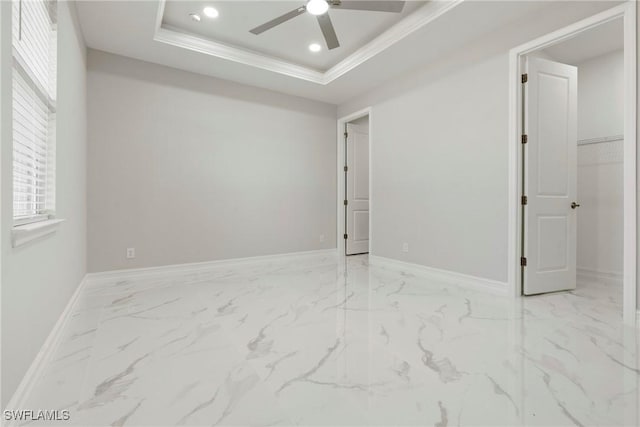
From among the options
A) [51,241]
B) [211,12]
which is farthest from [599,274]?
[51,241]

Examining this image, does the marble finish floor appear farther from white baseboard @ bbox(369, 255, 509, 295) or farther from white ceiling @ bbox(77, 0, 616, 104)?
white ceiling @ bbox(77, 0, 616, 104)

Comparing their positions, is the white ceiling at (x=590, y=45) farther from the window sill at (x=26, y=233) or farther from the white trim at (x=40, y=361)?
the white trim at (x=40, y=361)

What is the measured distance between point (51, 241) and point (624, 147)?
3.87 meters

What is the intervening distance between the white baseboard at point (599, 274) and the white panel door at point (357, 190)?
9.93ft

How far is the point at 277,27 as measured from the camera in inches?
128

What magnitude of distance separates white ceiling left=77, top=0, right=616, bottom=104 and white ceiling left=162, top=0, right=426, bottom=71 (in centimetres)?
7

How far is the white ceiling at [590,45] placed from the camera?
10.5 feet

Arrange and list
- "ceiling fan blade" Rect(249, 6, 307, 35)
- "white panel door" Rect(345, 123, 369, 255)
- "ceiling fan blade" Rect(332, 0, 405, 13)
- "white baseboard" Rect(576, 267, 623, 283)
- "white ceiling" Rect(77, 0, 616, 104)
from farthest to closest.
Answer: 1. "white panel door" Rect(345, 123, 369, 255)
2. "white baseboard" Rect(576, 267, 623, 283)
3. "white ceiling" Rect(77, 0, 616, 104)
4. "ceiling fan blade" Rect(249, 6, 307, 35)
5. "ceiling fan blade" Rect(332, 0, 405, 13)

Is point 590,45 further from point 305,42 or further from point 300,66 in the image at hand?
point 300,66

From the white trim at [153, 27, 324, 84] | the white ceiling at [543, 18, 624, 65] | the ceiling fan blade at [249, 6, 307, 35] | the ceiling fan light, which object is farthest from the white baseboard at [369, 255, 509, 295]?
the ceiling fan blade at [249, 6, 307, 35]

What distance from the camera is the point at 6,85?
1.18m

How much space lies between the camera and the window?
146 cm

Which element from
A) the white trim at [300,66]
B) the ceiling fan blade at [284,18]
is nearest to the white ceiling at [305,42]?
the white trim at [300,66]

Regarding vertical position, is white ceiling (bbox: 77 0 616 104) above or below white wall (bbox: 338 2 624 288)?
above
